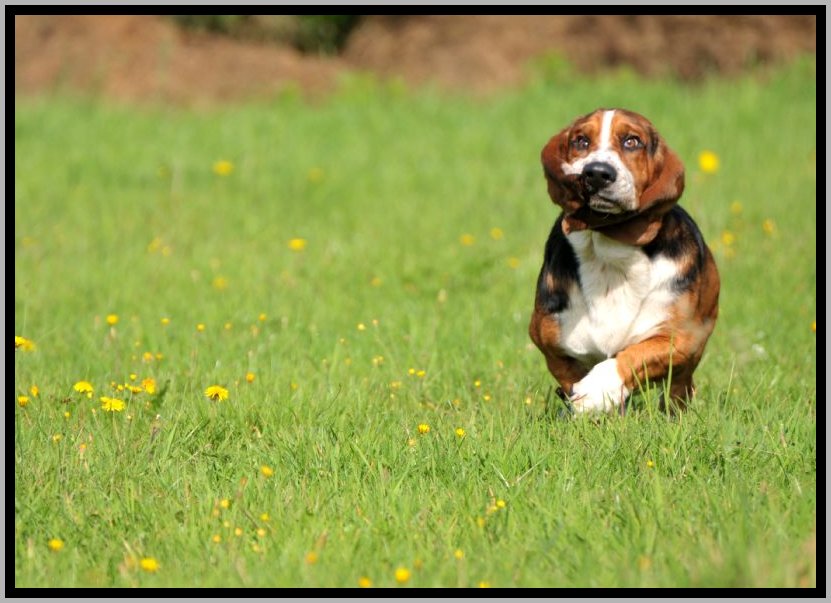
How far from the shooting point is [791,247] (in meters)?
8.66

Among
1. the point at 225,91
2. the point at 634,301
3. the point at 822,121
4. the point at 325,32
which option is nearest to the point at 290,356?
the point at 634,301

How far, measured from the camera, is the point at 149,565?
3715 mm

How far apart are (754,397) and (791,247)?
354cm

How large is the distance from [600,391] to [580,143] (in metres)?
0.90

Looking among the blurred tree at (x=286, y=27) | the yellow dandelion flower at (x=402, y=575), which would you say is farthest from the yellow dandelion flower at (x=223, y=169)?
the yellow dandelion flower at (x=402, y=575)

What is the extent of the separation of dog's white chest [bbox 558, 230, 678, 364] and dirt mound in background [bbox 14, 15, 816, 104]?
9.40 metres

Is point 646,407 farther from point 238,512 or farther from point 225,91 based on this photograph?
point 225,91

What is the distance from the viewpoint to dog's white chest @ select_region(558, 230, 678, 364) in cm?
490

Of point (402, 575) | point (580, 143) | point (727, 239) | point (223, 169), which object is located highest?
point (580, 143)

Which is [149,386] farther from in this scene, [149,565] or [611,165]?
[611,165]

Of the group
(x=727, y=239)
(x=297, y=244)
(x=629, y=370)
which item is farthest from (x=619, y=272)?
(x=727, y=239)

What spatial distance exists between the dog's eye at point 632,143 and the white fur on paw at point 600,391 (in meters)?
0.78

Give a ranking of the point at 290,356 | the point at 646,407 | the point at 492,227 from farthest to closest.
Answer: the point at 492,227 → the point at 290,356 → the point at 646,407

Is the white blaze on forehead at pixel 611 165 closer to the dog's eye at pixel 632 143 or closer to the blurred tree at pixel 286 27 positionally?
the dog's eye at pixel 632 143
